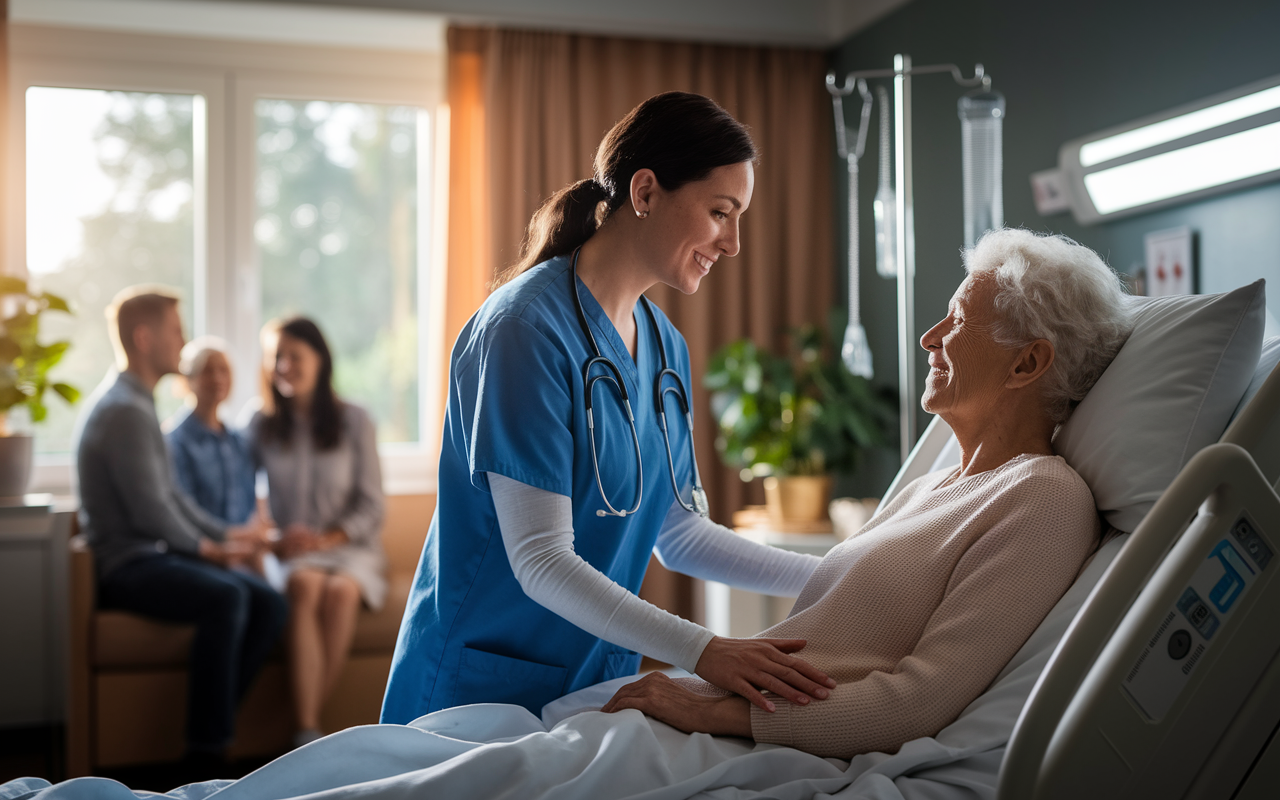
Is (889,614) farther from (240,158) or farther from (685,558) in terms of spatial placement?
(240,158)

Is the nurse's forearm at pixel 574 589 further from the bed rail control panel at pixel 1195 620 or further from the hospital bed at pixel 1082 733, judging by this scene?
the bed rail control panel at pixel 1195 620

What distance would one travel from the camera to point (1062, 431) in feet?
4.51

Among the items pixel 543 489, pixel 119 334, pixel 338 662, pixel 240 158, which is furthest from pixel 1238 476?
pixel 240 158

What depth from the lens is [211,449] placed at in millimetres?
3365

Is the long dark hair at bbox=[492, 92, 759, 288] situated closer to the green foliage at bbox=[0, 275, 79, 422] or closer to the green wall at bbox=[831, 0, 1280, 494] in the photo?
the green wall at bbox=[831, 0, 1280, 494]

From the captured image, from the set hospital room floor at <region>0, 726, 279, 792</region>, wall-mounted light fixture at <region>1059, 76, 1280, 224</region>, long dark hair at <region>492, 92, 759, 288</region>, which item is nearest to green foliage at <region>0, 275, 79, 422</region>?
hospital room floor at <region>0, 726, 279, 792</region>

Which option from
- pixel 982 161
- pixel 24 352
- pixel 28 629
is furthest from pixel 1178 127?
pixel 28 629

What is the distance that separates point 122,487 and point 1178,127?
2.91 metres

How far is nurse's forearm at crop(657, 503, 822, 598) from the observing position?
1.50 metres

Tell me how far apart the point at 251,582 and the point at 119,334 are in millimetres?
883

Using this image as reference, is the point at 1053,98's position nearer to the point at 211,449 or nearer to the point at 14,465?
the point at 211,449

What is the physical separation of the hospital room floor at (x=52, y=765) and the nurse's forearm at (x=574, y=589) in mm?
1901

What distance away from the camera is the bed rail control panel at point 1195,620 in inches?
38.9

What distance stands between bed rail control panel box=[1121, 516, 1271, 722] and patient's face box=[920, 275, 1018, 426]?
39 centimetres
